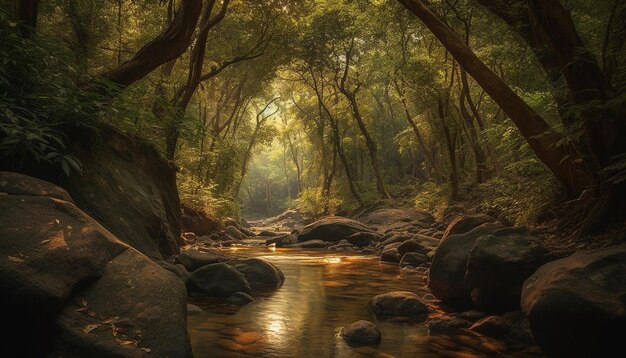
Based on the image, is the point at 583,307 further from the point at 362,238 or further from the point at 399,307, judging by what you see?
the point at 362,238

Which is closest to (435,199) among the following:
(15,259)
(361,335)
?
(361,335)

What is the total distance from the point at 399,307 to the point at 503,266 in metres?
1.53

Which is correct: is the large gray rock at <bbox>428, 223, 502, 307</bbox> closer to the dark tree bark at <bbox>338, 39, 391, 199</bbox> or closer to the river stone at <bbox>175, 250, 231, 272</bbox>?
the river stone at <bbox>175, 250, 231, 272</bbox>

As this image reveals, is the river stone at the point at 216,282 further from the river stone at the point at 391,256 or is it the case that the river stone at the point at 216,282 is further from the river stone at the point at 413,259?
the river stone at the point at 391,256

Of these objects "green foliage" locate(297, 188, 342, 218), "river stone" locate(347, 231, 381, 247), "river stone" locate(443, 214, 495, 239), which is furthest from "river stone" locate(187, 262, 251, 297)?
"green foliage" locate(297, 188, 342, 218)

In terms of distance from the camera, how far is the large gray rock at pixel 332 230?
16.6 meters

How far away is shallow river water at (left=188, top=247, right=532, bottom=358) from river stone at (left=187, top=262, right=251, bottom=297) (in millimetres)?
350

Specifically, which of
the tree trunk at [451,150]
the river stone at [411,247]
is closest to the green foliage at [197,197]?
the river stone at [411,247]

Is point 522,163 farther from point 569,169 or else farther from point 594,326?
point 594,326

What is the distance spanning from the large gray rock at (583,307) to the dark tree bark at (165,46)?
7.33 meters

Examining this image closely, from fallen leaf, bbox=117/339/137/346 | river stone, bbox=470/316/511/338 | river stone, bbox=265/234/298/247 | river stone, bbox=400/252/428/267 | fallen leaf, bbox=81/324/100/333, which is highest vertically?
river stone, bbox=265/234/298/247

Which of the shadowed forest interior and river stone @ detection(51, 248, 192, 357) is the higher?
the shadowed forest interior

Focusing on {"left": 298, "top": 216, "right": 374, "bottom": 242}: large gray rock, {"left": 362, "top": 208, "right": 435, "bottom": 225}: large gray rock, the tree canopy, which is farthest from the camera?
{"left": 362, "top": 208, "right": 435, "bottom": 225}: large gray rock

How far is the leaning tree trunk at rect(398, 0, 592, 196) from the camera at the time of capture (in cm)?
625
